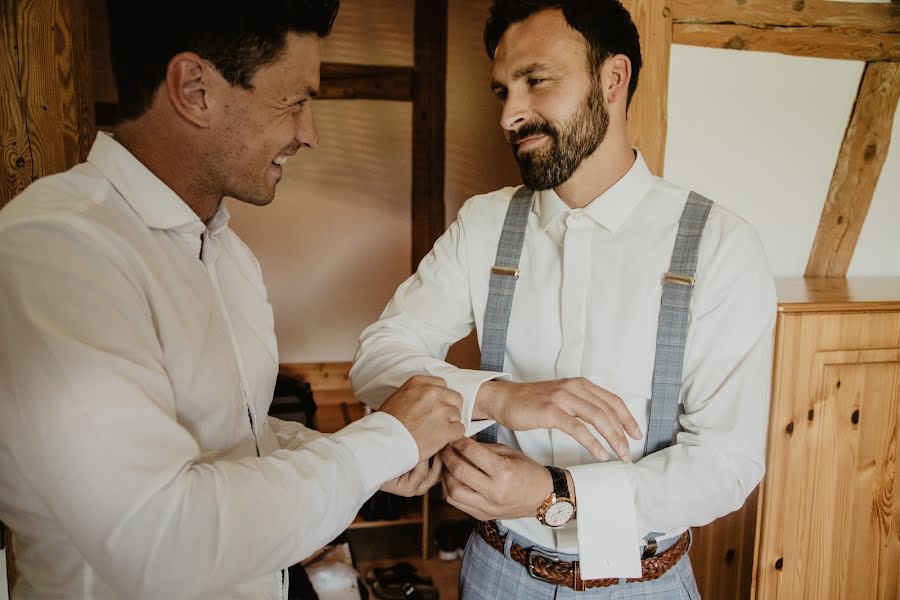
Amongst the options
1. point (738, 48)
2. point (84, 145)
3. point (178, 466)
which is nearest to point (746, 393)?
point (178, 466)

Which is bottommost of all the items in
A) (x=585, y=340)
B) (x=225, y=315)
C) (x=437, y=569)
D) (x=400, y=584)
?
(x=437, y=569)

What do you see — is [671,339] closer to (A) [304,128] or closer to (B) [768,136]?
(A) [304,128]

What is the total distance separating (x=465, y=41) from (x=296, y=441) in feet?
13.4

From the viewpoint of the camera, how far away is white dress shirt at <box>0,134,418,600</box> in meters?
0.77

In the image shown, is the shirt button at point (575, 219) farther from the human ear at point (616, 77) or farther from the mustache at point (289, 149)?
the mustache at point (289, 149)

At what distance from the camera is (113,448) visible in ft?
2.52

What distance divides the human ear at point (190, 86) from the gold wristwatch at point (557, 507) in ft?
2.78

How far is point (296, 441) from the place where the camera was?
4.53 feet

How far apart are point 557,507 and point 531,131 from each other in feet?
2.50

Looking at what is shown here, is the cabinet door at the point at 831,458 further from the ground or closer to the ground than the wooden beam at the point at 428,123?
closer to the ground

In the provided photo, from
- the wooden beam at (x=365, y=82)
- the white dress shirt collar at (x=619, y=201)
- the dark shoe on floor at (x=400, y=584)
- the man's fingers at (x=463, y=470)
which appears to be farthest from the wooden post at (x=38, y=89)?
the wooden beam at (x=365, y=82)

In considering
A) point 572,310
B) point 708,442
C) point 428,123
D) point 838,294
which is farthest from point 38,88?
point 428,123

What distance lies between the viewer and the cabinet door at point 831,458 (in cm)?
197

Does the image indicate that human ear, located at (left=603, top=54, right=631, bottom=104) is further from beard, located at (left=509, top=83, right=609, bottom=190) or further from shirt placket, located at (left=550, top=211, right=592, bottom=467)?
shirt placket, located at (left=550, top=211, right=592, bottom=467)
